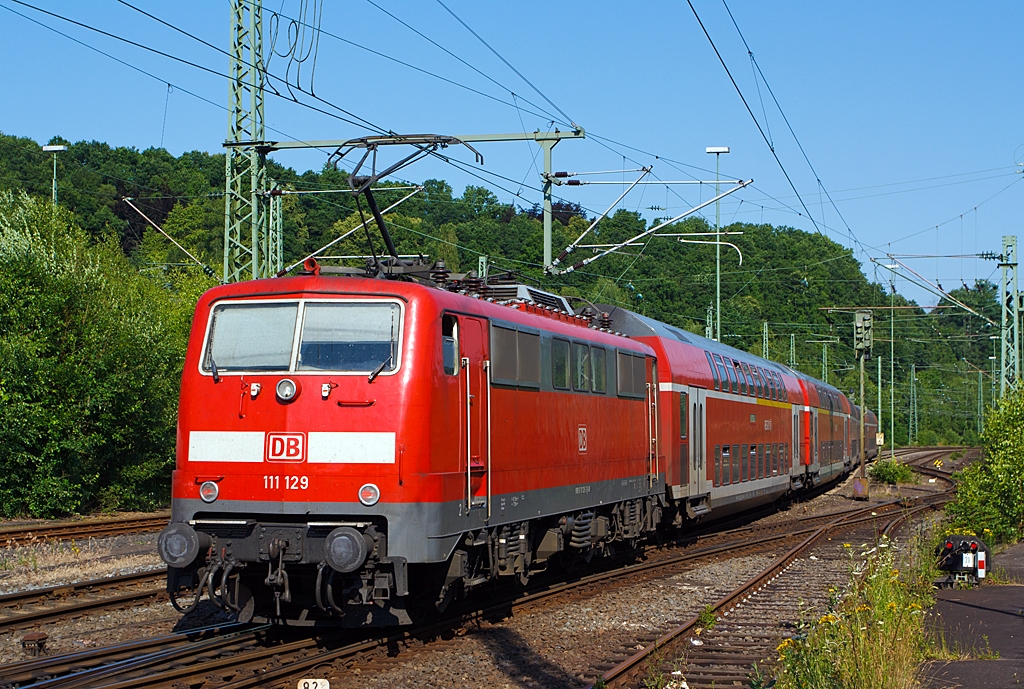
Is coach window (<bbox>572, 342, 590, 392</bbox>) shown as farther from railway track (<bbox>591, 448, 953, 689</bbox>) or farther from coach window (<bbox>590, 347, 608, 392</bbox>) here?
railway track (<bbox>591, 448, 953, 689</bbox>)

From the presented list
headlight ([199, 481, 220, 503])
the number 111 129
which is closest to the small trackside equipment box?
the number 111 129

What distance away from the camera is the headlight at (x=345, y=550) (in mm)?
8812

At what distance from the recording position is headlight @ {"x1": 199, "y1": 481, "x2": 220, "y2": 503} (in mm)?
9422

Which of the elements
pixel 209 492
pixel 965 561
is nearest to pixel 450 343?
pixel 209 492

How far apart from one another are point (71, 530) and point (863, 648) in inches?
658

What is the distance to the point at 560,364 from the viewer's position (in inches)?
504

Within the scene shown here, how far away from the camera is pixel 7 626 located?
10477mm

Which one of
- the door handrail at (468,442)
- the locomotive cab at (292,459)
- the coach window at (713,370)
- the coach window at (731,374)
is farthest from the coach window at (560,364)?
the coach window at (731,374)

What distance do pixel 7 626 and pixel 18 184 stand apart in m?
54.5

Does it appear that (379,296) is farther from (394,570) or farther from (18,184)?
(18,184)

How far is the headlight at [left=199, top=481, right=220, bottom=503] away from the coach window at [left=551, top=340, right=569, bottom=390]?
4390mm

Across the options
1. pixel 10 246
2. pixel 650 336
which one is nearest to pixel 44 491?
pixel 10 246

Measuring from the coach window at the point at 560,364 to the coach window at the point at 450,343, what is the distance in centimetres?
257

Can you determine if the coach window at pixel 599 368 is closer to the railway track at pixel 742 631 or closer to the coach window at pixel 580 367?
the coach window at pixel 580 367
